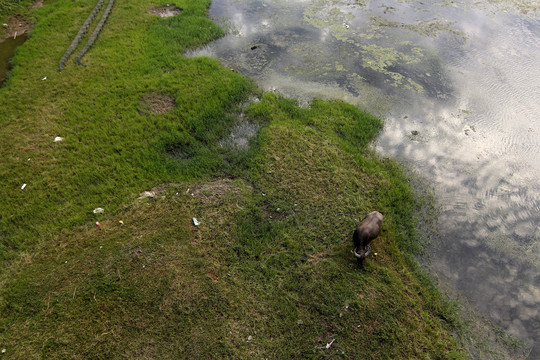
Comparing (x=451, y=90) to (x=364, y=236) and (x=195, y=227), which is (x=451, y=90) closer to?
(x=364, y=236)

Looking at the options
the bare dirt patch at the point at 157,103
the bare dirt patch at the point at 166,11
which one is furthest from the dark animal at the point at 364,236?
the bare dirt patch at the point at 166,11

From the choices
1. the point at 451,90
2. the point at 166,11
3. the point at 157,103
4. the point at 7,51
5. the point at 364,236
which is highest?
the point at 166,11

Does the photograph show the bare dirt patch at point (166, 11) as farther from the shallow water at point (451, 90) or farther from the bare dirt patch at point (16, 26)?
the bare dirt patch at point (16, 26)

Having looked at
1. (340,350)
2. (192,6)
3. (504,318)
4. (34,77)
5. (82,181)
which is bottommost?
(504,318)

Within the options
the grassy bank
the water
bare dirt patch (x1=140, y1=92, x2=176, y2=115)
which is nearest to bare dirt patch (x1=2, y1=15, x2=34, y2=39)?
the water

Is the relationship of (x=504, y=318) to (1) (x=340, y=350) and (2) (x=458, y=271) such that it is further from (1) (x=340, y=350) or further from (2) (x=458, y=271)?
(1) (x=340, y=350)

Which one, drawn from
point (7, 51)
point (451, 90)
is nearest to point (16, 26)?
point (7, 51)

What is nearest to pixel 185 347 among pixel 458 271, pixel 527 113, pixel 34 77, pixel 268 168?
pixel 268 168
